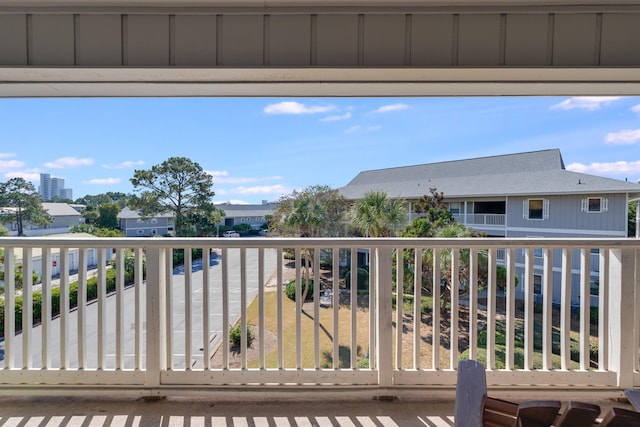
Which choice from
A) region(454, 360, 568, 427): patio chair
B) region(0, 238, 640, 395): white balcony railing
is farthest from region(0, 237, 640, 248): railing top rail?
region(454, 360, 568, 427): patio chair

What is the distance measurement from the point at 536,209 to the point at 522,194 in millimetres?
119

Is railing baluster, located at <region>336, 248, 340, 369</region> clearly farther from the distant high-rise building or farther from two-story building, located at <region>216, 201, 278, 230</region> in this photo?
the distant high-rise building

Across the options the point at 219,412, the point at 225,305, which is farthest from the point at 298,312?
the point at 219,412

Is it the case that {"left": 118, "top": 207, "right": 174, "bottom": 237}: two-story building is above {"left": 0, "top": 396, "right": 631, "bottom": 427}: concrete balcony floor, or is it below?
above

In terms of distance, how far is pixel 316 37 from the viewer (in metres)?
1.59

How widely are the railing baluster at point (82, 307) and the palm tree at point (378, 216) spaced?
65.9 inches

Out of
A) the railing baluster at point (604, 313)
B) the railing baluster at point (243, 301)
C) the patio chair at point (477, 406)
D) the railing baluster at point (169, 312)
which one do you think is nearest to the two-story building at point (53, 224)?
the railing baluster at point (169, 312)

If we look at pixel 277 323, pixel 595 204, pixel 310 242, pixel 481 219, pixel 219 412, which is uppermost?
pixel 595 204

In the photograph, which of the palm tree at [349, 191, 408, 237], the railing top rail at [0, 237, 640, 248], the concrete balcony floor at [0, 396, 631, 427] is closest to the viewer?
the concrete balcony floor at [0, 396, 631, 427]

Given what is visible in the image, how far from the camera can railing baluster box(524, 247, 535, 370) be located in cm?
164

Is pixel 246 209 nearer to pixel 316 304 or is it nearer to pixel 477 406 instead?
pixel 316 304

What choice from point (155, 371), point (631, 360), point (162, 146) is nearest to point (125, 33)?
point (162, 146)

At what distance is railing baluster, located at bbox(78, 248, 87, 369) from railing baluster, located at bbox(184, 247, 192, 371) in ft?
1.84

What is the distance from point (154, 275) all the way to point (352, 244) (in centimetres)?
111
